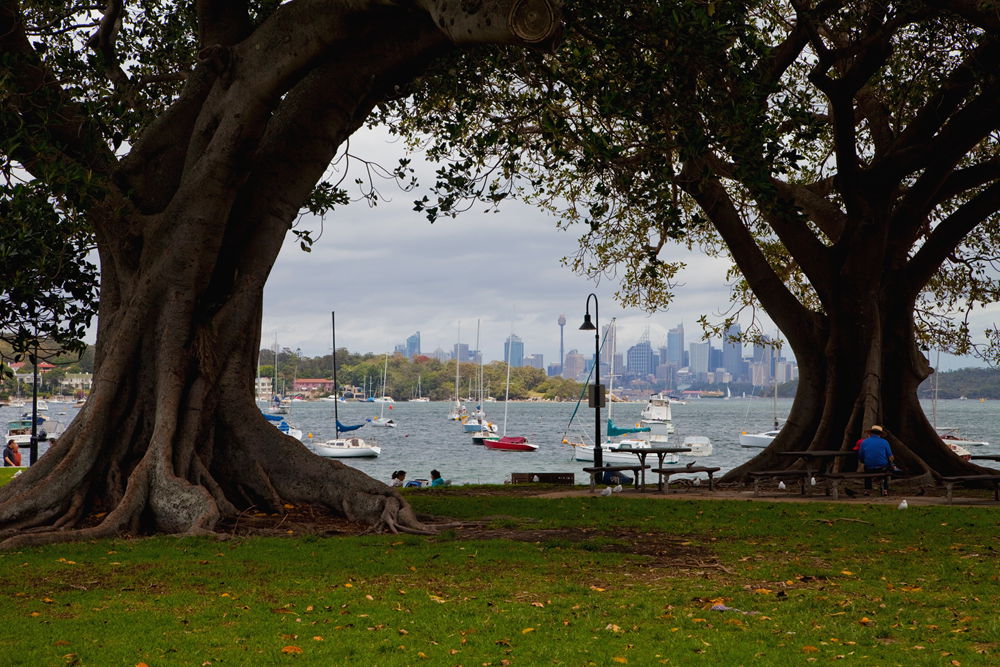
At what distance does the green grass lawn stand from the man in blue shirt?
4.60m

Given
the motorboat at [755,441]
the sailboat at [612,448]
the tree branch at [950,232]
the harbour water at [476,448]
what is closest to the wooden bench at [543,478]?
the tree branch at [950,232]

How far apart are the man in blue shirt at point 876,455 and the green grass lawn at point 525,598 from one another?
4.60 meters

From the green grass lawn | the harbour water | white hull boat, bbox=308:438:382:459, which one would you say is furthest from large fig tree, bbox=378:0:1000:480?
A: white hull boat, bbox=308:438:382:459

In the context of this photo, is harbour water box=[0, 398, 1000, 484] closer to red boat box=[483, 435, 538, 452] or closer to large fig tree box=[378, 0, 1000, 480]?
red boat box=[483, 435, 538, 452]

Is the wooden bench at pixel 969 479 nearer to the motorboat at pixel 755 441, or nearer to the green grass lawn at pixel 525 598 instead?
the green grass lawn at pixel 525 598

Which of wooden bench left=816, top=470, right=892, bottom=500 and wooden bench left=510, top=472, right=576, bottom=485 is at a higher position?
wooden bench left=816, top=470, right=892, bottom=500

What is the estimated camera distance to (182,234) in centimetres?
1200

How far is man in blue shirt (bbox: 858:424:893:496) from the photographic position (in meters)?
16.0

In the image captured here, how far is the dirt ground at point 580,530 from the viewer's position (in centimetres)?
1038

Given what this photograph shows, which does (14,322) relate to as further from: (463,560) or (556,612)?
(556,612)

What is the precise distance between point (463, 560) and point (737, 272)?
1699cm

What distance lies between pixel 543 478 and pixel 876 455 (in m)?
6.62

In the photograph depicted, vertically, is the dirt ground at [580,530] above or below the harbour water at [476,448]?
above

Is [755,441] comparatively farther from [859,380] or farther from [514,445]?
[859,380]
